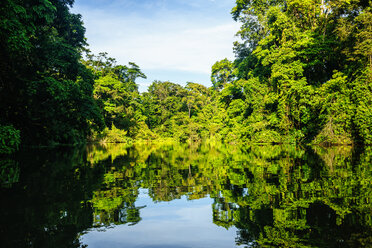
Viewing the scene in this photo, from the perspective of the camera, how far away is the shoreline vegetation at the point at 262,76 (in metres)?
10.4

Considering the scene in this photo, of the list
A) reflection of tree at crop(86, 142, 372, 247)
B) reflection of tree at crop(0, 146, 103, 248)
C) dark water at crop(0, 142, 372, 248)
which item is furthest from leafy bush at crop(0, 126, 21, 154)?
reflection of tree at crop(86, 142, 372, 247)

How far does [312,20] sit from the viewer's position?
22688mm

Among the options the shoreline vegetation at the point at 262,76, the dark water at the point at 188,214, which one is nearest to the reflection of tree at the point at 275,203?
the dark water at the point at 188,214

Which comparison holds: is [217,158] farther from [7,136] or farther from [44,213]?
[44,213]

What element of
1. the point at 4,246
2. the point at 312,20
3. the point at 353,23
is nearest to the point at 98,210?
the point at 4,246

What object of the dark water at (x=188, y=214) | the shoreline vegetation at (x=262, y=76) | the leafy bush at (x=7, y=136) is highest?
the shoreline vegetation at (x=262, y=76)

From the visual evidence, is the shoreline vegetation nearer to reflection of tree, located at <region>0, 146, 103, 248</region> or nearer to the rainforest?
the rainforest

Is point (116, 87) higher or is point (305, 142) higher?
point (116, 87)

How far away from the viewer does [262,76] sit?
26562mm

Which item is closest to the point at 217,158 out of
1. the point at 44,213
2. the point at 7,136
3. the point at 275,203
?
the point at 275,203

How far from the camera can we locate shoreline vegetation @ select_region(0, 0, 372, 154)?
10.4 m

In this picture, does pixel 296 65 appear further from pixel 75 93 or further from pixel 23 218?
pixel 23 218

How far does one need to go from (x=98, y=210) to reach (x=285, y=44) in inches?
889

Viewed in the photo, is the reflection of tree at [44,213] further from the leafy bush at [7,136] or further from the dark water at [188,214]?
the leafy bush at [7,136]
